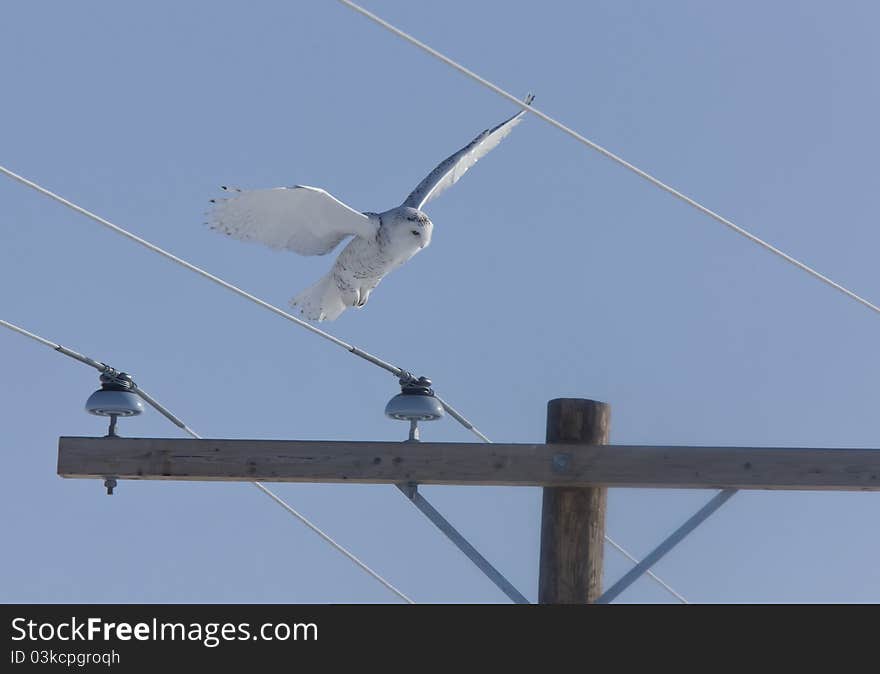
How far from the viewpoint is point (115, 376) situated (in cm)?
838

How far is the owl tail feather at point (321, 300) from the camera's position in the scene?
10.9m

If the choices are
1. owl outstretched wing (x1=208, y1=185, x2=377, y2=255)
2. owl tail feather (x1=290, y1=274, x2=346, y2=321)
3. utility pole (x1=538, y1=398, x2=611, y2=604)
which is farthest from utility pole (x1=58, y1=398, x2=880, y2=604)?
owl tail feather (x1=290, y1=274, x2=346, y2=321)

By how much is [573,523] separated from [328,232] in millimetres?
3254

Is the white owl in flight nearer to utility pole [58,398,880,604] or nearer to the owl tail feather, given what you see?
the owl tail feather

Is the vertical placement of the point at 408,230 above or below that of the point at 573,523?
above

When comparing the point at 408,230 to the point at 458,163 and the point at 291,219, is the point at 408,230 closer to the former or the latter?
the point at 291,219

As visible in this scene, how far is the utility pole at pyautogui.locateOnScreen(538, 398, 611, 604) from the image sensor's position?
25.4 ft

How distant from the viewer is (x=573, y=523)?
307 inches

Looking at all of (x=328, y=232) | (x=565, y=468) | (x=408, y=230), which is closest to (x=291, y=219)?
(x=328, y=232)

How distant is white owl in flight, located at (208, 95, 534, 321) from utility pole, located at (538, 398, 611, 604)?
8.82 feet
